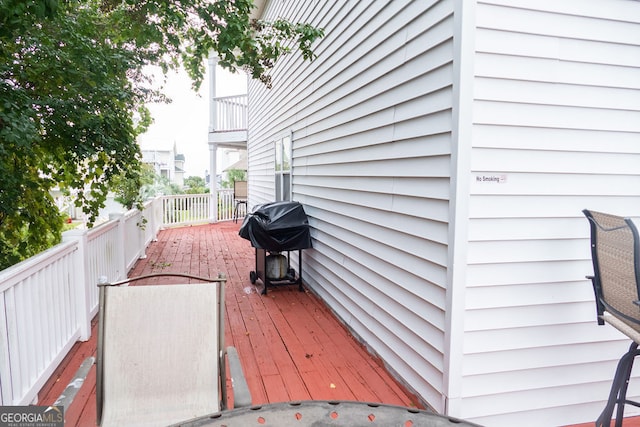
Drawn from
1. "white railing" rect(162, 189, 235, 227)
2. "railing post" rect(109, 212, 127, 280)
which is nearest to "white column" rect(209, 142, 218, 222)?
"white railing" rect(162, 189, 235, 227)

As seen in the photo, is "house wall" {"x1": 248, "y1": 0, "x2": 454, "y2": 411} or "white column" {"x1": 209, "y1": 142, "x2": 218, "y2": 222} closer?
"house wall" {"x1": 248, "y1": 0, "x2": 454, "y2": 411}

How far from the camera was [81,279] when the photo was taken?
362cm

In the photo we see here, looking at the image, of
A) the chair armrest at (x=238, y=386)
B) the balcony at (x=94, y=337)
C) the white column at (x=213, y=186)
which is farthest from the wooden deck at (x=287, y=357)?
the white column at (x=213, y=186)

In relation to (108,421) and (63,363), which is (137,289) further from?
(63,363)

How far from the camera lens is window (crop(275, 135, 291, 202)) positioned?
6680 millimetres

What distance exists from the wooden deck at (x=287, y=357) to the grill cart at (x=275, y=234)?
281 mm

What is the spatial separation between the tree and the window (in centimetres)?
248

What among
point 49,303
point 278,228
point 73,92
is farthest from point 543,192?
point 73,92

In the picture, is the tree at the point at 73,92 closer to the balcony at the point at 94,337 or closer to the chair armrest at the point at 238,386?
the balcony at the point at 94,337

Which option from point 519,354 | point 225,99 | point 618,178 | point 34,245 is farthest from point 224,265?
point 225,99

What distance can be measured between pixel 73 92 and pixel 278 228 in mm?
2483

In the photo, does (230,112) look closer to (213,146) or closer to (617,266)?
(213,146)

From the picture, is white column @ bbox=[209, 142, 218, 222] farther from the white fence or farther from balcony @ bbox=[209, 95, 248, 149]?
the white fence

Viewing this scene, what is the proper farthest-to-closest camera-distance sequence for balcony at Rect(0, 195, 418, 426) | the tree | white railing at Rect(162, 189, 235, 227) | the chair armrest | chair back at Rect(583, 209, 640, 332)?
1. white railing at Rect(162, 189, 235, 227)
2. the tree
3. balcony at Rect(0, 195, 418, 426)
4. chair back at Rect(583, 209, 640, 332)
5. the chair armrest
